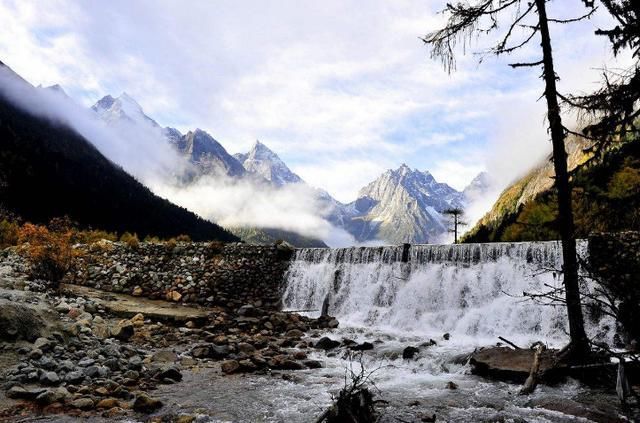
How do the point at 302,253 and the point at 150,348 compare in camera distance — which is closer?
the point at 150,348

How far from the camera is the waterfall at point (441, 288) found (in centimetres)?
1605

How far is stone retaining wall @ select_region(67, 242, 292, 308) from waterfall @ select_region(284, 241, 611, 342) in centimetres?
151

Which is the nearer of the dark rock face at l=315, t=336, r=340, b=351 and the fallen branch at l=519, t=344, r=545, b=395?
the fallen branch at l=519, t=344, r=545, b=395

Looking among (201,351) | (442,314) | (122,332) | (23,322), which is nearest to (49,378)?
(23,322)

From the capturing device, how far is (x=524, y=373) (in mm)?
9859

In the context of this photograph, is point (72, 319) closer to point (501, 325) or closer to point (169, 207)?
point (501, 325)

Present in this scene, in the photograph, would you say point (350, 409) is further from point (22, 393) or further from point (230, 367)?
point (22, 393)

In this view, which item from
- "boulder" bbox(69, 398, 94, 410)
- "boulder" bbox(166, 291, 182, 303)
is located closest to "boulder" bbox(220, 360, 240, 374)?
"boulder" bbox(69, 398, 94, 410)

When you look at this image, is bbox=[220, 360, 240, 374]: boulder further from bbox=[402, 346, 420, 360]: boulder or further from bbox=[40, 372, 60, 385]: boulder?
bbox=[402, 346, 420, 360]: boulder

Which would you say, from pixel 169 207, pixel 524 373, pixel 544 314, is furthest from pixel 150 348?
pixel 169 207

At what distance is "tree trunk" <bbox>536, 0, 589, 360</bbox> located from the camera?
29.9ft

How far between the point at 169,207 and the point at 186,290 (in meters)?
92.3

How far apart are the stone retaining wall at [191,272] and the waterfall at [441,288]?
4.96 feet

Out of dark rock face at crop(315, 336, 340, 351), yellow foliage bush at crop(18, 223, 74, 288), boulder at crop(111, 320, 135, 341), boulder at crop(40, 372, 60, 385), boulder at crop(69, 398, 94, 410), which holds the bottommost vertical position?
boulder at crop(69, 398, 94, 410)
